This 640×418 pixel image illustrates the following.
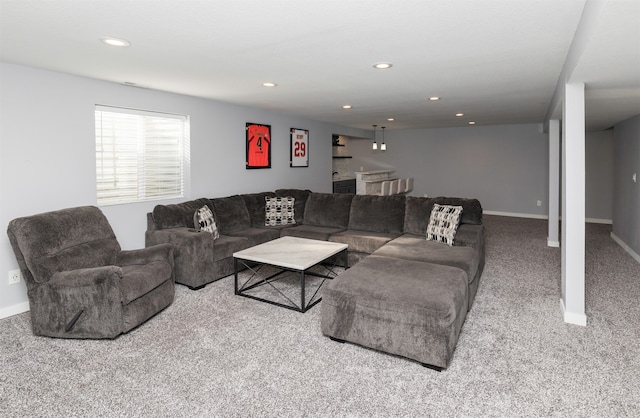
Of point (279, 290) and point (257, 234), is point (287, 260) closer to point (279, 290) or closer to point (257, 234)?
point (279, 290)

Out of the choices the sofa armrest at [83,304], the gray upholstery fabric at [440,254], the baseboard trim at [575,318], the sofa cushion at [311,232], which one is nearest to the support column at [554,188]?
the gray upholstery fabric at [440,254]

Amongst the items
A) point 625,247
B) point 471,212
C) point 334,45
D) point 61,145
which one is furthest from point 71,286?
point 625,247

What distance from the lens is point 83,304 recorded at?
9.31 ft

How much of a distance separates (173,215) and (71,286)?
64.1 inches

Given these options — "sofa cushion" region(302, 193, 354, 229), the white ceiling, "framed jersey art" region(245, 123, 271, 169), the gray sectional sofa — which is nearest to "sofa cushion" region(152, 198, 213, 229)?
the gray sectional sofa

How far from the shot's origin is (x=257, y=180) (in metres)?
6.16

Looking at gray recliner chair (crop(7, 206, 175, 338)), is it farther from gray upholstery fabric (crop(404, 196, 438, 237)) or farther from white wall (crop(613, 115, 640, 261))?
white wall (crop(613, 115, 640, 261))

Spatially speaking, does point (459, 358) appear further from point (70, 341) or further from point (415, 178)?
point (415, 178)

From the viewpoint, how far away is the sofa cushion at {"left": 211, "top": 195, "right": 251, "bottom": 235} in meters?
4.93

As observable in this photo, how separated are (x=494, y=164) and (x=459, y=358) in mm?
7443

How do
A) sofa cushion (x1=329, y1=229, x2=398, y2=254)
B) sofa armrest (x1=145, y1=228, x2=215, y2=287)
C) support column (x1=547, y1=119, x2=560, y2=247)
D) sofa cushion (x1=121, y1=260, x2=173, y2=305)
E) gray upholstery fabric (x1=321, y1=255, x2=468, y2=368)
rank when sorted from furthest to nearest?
1. support column (x1=547, y1=119, x2=560, y2=247)
2. sofa cushion (x1=329, y1=229, x2=398, y2=254)
3. sofa armrest (x1=145, y1=228, x2=215, y2=287)
4. sofa cushion (x1=121, y1=260, x2=173, y2=305)
5. gray upholstery fabric (x1=321, y1=255, x2=468, y2=368)

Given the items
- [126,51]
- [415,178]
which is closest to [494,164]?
[415,178]

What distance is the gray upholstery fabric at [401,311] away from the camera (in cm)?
244

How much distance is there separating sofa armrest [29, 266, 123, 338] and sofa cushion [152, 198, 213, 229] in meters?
1.50
